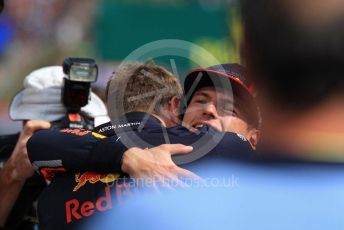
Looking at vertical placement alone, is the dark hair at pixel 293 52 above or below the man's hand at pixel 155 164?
above

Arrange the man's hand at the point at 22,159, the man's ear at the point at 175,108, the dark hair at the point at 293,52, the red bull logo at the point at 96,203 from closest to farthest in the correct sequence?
1. the dark hair at the point at 293,52
2. the red bull logo at the point at 96,203
3. the man's ear at the point at 175,108
4. the man's hand at the point at 22,159

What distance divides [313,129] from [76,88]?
6.92 ft

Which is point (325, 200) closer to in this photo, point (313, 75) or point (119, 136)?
point (313, 75)

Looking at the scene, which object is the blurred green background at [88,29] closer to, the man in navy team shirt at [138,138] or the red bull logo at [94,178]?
the man in navy team shirt at [138,138]

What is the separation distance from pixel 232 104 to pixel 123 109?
339mm

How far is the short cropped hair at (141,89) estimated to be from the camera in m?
2.03

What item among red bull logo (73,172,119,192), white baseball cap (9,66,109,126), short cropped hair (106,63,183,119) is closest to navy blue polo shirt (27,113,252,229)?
red bull logo (73,172,119,192)

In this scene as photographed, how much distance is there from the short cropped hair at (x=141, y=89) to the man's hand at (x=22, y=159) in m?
0.60

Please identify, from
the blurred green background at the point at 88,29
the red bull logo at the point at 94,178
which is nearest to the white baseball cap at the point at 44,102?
the red bull logo at the point at 94,178

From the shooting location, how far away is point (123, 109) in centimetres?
201

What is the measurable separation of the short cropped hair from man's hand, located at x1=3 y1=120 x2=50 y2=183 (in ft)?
1.96

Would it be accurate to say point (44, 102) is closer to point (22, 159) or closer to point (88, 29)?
point (22, 159)

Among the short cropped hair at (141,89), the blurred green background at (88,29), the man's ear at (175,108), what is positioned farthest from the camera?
the blurred green background at (88,29)

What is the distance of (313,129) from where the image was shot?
2.87 ft
